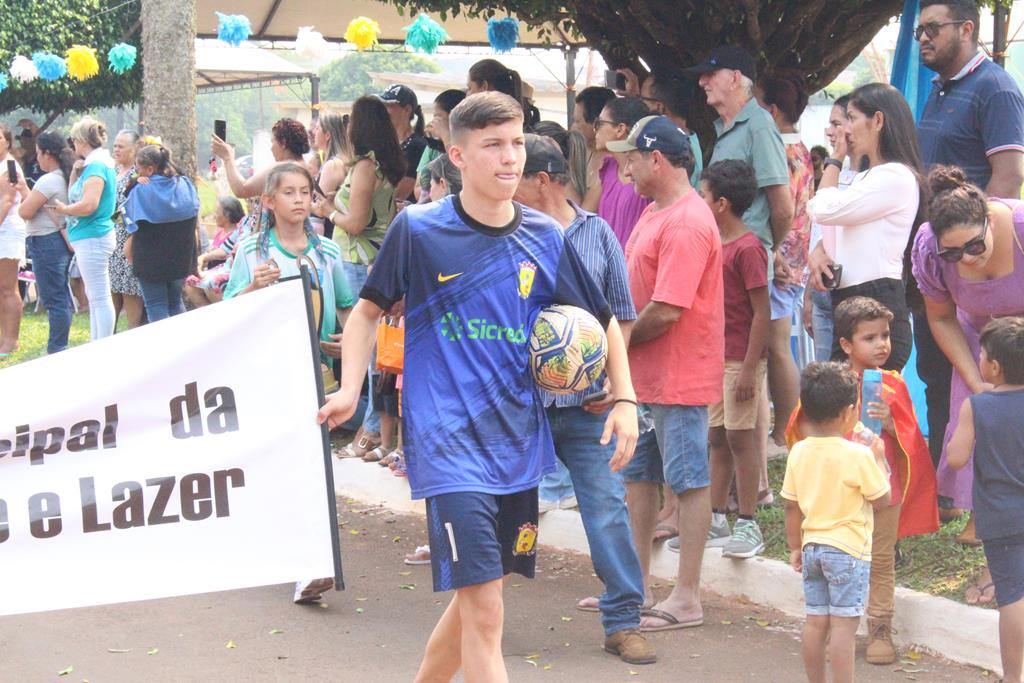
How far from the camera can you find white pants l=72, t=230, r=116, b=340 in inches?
480

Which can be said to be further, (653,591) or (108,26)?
(108,26)

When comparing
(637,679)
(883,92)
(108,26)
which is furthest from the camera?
(108,26)

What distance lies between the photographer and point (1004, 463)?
482cm

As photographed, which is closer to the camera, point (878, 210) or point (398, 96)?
point (878, 210)

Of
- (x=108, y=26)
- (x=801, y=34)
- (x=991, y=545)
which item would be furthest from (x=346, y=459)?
(x=108, y=26)

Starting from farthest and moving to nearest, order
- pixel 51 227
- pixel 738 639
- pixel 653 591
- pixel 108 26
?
pixel 108 26
pixel 51 227
pixel 653 591
pixel 738 639

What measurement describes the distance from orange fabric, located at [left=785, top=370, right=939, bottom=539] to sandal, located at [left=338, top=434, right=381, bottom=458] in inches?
157

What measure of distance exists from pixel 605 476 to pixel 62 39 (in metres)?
21.1

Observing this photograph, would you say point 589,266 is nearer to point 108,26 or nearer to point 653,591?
point 653,591

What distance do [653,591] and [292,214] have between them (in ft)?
8.43

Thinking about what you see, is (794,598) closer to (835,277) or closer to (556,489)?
(835,277)

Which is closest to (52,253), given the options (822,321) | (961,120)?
(822,321)

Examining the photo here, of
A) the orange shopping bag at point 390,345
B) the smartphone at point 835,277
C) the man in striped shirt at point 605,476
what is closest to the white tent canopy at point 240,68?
the orange shopping bag at point 390,345

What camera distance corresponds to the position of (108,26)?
24.3 meters
